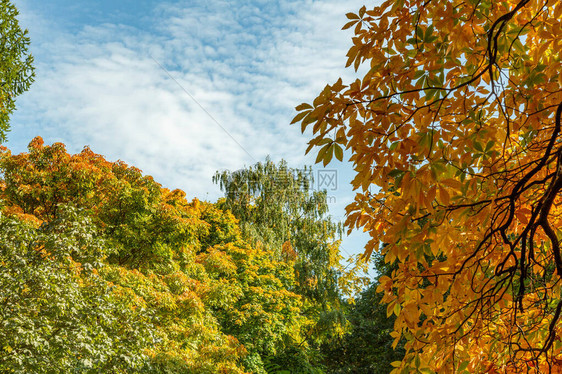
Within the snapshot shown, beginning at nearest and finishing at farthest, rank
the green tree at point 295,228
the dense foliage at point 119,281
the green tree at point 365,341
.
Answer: the dense foliage at point 119,281 < the green tree at point 365,341 < the green tree at point 295,228

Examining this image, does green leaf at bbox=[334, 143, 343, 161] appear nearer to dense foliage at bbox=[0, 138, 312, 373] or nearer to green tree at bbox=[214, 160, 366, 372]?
dense foliage at bbox=[0, 138, 312, 373]

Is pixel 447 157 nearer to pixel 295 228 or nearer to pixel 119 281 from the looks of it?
pixel 119 281

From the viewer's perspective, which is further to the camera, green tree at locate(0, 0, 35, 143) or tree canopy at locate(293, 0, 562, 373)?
green tree at locate(0, 0, 35, 143)

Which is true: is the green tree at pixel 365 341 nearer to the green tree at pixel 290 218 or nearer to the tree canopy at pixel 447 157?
the green tree at pixel 290 218

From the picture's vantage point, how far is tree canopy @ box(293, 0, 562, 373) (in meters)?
1.69

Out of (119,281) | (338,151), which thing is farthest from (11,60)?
(338,151)

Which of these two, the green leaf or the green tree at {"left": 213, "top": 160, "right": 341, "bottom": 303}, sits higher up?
the green tree at {"left": 213, "top": 160, "right": 341, "bottom": 303}

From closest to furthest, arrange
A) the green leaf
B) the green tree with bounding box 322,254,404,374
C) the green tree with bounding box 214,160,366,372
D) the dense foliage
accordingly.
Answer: the green leaf < the dense foliage < the green tree with bounding box 322,254,404,374 < the green tree with bounding box 214,160,366,372

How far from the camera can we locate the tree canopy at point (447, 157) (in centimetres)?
169

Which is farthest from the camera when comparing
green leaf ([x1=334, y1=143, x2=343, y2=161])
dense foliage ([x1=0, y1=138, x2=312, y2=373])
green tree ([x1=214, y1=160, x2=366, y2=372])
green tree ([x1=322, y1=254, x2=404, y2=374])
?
green tree ([x1=214, y1=160, x2=366, y2=372])

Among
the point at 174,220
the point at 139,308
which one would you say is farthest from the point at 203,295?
the point at 139,308

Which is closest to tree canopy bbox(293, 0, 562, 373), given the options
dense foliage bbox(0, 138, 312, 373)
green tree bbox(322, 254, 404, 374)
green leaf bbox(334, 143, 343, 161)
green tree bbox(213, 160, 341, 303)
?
green leaf bbox(334, 143, 343, 161)

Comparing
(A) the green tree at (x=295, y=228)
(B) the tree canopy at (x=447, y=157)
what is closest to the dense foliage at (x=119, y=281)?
(A) the green tree at (x=295, y=228)

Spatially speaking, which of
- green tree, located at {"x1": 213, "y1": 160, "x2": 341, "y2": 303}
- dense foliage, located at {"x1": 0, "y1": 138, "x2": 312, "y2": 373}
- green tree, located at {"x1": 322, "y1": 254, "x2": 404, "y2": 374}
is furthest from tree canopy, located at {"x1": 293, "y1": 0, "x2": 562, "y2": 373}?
green tree, located at {"x1": 213, "y1": 160, "x2": 341, "y2": 303}
